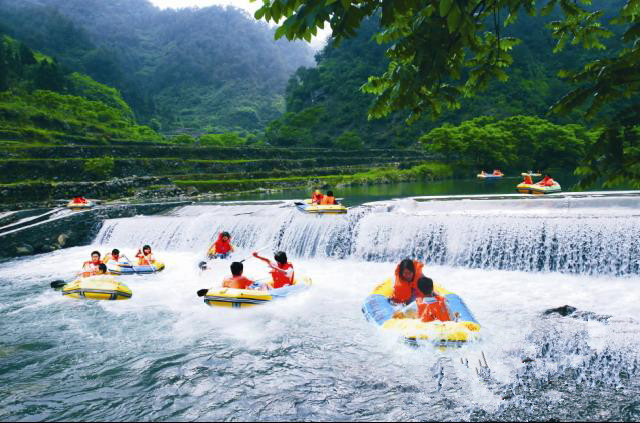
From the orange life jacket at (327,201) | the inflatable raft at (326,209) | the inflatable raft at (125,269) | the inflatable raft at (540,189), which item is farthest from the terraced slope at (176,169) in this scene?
the inflatable raft at (540,189)

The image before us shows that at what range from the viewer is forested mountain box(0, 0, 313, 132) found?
91.2 metres

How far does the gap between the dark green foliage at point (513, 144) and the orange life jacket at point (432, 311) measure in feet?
119

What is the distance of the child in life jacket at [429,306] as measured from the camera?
6086 millimetres

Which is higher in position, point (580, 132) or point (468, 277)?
point (580, 132)

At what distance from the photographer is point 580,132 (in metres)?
45.5

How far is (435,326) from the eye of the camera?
584 cm

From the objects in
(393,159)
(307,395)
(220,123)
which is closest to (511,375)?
(307,395)

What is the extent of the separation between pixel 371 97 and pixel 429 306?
7126 cm

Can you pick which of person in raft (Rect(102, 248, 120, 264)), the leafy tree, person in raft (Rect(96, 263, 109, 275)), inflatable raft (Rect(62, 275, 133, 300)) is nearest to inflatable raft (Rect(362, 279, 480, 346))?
the leafy tree

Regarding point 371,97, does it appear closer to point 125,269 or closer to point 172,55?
point 125,269

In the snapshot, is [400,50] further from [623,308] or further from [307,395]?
[623,308]

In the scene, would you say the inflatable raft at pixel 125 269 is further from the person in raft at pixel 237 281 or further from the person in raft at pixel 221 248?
the person in raft at pixel 237 281

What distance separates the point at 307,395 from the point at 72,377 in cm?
348

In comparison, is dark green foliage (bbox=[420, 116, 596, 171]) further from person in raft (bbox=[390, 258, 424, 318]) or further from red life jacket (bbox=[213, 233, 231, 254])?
person in raft (bbox=[390, 258, 424, 318])
